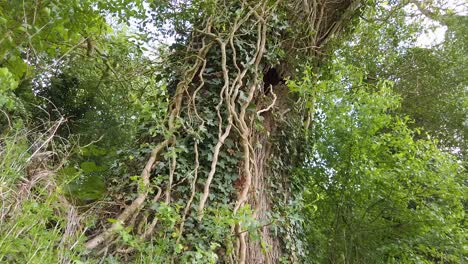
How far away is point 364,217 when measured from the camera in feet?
11.7

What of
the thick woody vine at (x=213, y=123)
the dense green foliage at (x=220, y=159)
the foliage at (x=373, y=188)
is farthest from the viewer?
the foliage at (x=373, y=188)

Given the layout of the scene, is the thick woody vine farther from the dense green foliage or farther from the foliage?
the foliage

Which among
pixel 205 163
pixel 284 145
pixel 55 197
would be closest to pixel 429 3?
pixel 284 145

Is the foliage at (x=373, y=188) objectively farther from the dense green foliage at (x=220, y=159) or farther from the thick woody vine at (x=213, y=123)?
the thick woody vine at (x=213, y=123)

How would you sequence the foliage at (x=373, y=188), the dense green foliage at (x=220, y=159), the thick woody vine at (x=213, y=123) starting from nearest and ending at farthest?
the dense green foliage at (x=220, y=159), the thick woody vine at (x=213, y=123), the foliage at (x=373, y=188)

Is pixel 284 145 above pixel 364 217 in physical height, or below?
above

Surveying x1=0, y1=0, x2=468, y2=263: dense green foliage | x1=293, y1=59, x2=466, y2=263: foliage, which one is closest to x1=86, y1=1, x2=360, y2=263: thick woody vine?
x1=0, y1=0, x2=468, y2=263: dense green foliage

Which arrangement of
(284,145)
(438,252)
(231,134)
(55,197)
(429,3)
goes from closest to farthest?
(55,197)
(231,134)
(438,252)
(284,145)
(429,3)

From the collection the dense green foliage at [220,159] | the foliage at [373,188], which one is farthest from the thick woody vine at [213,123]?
the foliage at [373,188]

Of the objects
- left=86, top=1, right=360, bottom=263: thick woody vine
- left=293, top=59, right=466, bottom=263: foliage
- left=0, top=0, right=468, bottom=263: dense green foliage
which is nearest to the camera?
left=0, top=0, right=468, bottom=263: dense green foliage

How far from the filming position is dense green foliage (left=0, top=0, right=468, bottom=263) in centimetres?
198

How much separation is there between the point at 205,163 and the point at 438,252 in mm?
2208

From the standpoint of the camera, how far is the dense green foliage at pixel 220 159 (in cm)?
198

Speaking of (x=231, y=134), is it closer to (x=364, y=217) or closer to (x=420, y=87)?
(x=364, y=217)
